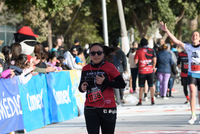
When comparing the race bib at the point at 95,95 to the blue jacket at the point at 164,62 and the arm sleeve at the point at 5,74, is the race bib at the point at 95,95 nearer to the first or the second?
the arm sleeve at the point at 5,74

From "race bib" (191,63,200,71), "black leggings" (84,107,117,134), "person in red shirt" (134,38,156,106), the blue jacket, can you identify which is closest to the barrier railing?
"person in red shirt" (134,38,156,106)

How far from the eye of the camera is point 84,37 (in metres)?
39.5

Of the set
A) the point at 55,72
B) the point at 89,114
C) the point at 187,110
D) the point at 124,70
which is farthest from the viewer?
the point at 124,70

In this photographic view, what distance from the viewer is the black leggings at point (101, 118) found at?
5332 mm

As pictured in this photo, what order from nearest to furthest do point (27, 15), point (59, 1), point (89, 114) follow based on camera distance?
point (89, 114) → point (59, 1) → point (27, 15)

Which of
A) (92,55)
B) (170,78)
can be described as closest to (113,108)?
(92,55)

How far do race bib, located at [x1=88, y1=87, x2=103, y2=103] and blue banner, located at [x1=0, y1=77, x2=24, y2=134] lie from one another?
2712 millimetres

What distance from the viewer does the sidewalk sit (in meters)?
8.23

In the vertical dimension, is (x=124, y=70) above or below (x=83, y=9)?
below

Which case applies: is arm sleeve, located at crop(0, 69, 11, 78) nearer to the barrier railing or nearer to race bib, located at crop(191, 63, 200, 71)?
the barrier railing

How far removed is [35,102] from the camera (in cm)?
890

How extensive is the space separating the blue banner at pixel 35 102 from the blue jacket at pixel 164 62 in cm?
617

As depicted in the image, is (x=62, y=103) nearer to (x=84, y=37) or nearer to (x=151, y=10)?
(x=151, y=10)

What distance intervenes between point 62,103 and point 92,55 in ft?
16.5
